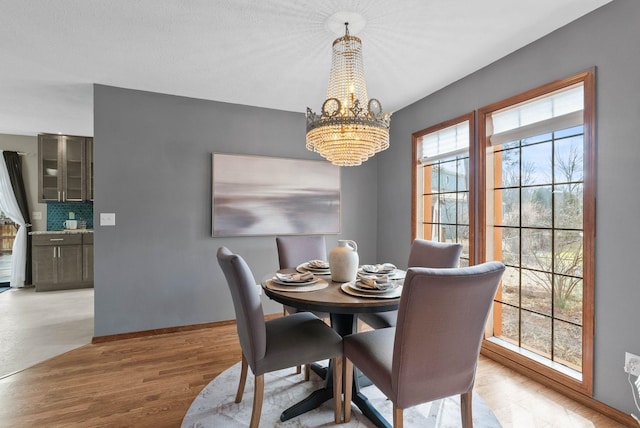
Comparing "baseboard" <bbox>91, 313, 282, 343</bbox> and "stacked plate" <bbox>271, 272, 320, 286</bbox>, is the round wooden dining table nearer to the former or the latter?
"stacked plate" <bbox>271, 272, 320, 286</bbox>

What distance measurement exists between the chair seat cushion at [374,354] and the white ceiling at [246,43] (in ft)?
6.37

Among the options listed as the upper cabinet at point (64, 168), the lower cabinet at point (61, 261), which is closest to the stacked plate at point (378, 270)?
the lower cabinet at point (61, 261)

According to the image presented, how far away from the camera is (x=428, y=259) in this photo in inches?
97.9

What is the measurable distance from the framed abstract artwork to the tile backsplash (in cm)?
345

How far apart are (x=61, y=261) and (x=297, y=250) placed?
4203mm

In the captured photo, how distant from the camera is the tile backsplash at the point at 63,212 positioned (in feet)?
17.5

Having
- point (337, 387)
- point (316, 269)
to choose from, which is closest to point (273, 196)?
point (316, 269)

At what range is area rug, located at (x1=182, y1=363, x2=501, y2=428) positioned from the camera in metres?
1.83

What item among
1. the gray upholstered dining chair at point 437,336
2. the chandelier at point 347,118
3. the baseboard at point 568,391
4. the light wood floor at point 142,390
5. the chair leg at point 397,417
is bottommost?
the light wood floor at point 142,390

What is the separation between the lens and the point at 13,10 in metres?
1.93

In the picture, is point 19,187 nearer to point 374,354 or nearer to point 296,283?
point 296,283

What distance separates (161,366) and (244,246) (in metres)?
1.42

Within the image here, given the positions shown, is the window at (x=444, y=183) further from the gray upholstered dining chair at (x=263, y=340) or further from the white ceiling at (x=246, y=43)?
the gray upholstered dining chair at (x=263, y=340)

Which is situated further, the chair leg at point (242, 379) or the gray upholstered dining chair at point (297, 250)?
the gray upholstered dining chair at point (297, 250)
